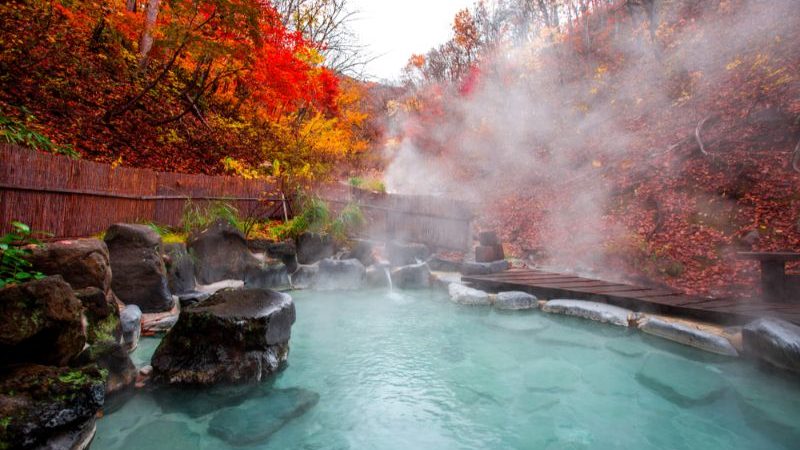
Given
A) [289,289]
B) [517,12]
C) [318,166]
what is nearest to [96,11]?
[318,166]

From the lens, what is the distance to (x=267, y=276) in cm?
670

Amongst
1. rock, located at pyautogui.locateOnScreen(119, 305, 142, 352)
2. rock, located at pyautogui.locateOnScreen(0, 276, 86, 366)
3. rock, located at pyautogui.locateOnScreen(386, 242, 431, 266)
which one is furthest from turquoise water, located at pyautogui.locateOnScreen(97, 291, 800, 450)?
rock, located at pyautogui.locateOnScreen(386, 242, 431, 266)

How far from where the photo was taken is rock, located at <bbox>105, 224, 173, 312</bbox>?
14.5 feet

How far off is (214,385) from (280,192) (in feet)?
18.6

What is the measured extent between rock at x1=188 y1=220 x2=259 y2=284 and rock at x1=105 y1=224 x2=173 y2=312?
1224 mm

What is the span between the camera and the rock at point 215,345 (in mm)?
3211

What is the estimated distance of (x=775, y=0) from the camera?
1126 cm

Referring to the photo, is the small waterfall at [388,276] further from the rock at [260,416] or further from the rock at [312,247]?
the rock at [260,416]

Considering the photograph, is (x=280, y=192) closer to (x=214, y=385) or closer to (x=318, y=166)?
(x=318, y=166)

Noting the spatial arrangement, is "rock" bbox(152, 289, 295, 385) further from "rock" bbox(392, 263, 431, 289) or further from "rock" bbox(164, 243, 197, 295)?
"rock" bbox(392, 263, 431, 289)

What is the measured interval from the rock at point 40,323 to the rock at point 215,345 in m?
0.87

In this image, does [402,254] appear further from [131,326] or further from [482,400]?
[131,326]

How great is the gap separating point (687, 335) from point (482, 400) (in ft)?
9.21

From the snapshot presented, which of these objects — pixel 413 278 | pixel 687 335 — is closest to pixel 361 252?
pixel 413 278
